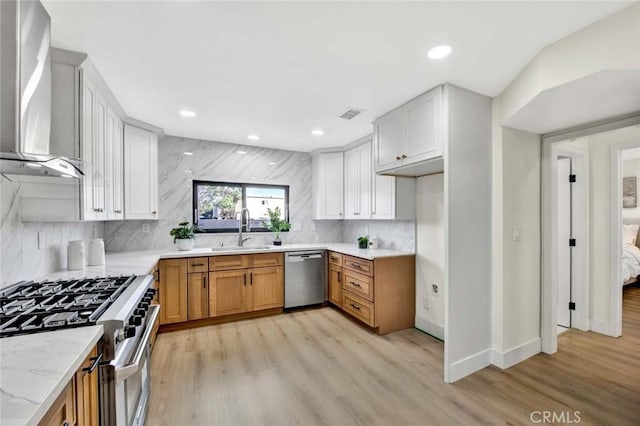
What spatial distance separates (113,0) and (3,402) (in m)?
1.71

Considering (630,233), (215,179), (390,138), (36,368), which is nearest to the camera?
(36,368)

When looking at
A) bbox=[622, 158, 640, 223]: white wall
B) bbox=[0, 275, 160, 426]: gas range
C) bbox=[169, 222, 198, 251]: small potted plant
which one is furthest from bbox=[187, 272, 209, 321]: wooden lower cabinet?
bbox=[622, 158, 640, 223]: white wall

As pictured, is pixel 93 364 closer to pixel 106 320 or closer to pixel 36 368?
pixel 106 320

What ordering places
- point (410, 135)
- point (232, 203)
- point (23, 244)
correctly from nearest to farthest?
1. point (23, 244)
2. point (410, 135)
3. point (232, 203)

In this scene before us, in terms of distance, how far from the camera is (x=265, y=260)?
3.63 meters

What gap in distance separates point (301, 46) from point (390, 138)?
4.58 feet

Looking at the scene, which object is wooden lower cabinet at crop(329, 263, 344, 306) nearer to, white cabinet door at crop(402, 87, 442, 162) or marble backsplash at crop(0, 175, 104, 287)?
white cabinet door at crop(402, 87, 442, 162)

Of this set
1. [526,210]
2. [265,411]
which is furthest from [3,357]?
[526,210]

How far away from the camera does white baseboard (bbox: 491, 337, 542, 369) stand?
2.40 meters

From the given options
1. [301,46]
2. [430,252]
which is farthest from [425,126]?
[430,252]

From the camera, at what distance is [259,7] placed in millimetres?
1431

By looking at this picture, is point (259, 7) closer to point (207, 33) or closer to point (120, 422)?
point (207, 33)

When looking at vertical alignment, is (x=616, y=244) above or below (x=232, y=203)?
below

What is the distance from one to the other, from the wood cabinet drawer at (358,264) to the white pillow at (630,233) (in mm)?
5515
